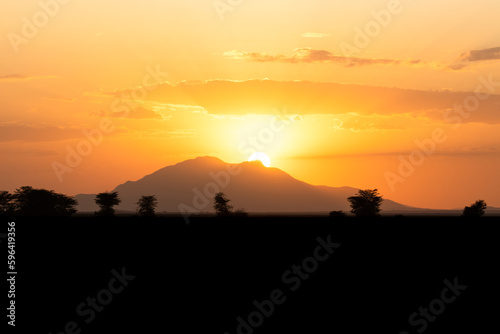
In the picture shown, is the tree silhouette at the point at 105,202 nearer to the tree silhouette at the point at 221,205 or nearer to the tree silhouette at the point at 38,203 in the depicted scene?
the tree silhouette at the point at 38,203

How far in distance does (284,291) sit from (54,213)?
5403 inches

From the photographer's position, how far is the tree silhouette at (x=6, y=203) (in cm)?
15000

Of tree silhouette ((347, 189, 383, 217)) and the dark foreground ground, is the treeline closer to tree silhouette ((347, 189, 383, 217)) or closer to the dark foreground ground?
tree silhouette ((347, 189, 383, 217))

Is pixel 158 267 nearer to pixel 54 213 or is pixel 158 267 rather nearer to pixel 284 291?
pixel 284 291

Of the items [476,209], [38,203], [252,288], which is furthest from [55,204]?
[252,288]

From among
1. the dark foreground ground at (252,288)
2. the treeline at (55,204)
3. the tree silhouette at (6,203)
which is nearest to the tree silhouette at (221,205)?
the treeline at (55,204)

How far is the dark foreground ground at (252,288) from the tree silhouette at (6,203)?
340 ft

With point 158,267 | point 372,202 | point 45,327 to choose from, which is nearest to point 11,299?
point 45,327

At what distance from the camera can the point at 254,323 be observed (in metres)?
24.5

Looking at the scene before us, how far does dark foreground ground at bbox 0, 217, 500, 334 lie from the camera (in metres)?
25.6

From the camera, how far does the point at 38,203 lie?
156 m

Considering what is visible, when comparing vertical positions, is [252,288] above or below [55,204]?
below

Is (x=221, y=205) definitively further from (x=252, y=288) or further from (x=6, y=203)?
(x=252, y=288)

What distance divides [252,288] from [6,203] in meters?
136
